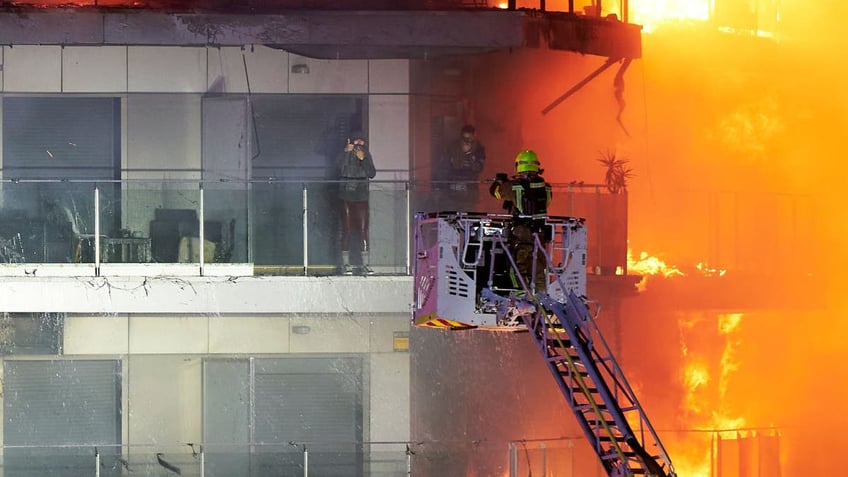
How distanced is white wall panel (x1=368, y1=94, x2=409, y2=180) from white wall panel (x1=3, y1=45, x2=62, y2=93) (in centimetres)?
425

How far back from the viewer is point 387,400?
1783 centimetres

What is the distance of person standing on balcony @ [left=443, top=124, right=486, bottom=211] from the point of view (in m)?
17.4

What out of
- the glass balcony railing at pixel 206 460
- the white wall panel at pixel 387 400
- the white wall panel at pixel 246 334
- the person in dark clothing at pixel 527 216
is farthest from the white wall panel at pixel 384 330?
the person in dark clothing at pixel 527 216

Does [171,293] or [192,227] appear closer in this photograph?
[192,227]

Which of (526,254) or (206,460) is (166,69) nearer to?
(206,460)

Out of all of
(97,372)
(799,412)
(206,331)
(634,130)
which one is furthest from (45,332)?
(799,412)

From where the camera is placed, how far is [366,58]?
18.1 meters

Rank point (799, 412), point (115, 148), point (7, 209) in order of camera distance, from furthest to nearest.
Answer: point (799, 412)
point (115, 148)
point (7, 209)

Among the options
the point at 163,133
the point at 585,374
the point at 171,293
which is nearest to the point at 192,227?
the point at 171,293

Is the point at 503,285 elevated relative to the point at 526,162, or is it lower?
lower

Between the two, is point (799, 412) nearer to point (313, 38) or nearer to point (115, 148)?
point (313, 38)

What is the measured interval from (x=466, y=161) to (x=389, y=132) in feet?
4.07

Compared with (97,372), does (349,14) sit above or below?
above

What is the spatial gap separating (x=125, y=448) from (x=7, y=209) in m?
3.43
